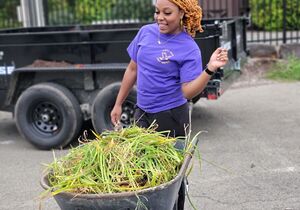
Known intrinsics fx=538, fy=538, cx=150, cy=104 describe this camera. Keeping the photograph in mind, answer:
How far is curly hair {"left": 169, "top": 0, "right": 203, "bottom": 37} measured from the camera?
337 cm

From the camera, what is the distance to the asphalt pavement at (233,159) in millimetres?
4770

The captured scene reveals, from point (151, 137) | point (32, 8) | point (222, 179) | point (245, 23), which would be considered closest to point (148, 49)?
point (151, 137)

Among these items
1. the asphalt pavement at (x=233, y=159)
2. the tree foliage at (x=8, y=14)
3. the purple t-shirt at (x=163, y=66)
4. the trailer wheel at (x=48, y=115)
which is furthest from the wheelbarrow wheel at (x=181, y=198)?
the tree foliage at (x=8, y=14)

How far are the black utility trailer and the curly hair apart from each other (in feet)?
8.48

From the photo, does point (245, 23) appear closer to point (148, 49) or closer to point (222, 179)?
point (222, 179)

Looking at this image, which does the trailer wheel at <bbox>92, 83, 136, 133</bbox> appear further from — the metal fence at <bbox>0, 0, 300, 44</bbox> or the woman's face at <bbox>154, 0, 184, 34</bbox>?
the metal fence at <bbox>0, 0, 300, 44</bbox>

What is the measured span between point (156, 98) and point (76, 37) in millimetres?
3086

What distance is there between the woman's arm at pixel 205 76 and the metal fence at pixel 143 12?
26.7 ft

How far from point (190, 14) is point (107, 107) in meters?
2.90

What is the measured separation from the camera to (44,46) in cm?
647

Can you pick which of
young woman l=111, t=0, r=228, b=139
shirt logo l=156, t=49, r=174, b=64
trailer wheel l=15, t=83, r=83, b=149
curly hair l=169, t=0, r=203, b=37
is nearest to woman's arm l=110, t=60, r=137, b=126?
young woman l=111, t=0, r=228, b=139

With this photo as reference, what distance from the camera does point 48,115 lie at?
644 cm

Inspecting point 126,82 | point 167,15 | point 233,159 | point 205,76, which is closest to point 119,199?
point 205,76

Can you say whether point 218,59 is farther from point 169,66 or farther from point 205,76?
point 169,66
